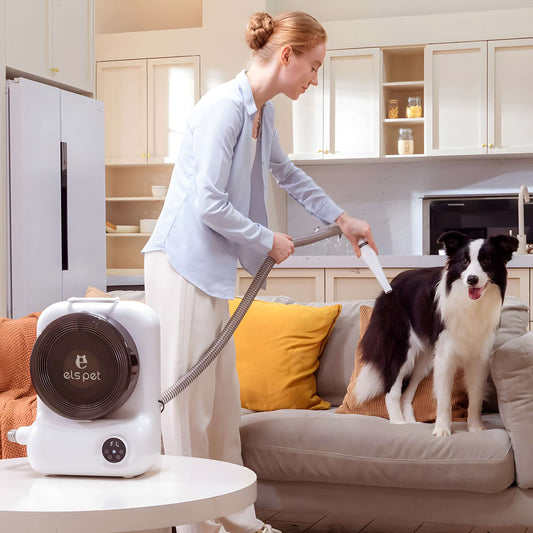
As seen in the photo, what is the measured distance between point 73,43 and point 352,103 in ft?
7.22

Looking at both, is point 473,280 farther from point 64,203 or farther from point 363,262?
point 64,203

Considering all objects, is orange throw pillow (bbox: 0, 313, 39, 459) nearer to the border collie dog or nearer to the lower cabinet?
the border collie dog

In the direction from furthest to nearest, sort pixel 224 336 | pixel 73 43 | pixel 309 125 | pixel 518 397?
pixel 309 125
pixel 73 43
pixel 518 397
pixel 224 336

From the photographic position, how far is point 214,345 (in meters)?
1.94

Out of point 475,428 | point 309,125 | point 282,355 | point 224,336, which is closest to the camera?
point 224,336

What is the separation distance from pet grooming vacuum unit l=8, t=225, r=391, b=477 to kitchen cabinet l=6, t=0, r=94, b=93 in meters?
3.00

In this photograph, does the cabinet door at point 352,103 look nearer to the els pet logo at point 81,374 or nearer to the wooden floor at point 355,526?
the wooden floor at point 355,526

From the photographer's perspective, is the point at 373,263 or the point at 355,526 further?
the point at 355,526

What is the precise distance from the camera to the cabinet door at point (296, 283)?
16.1 feet

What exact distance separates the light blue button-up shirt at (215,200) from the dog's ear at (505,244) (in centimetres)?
74

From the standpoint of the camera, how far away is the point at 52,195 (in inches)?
163

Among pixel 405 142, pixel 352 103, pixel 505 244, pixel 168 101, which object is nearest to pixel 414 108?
pixel 405 142

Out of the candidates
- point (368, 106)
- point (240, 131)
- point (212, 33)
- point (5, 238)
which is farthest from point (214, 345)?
point (212, 33)

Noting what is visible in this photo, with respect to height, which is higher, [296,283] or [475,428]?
[296,283]
